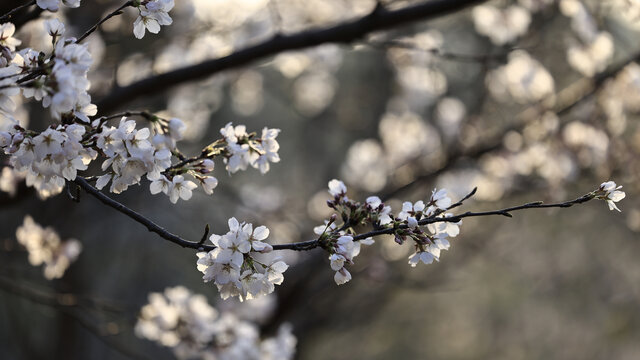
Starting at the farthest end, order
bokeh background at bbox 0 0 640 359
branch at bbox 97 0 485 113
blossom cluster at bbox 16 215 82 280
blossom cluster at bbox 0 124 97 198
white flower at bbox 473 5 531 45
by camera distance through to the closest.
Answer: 1. white flower at bbox 473 5 531 45
2. bokeh background at bbox 0 0 640 359
3. blossom cluster at bbox 16 215 82 280
4. branch at bbox 97 0 485 113
5. blossom cluster at bbox 0 124 97 198

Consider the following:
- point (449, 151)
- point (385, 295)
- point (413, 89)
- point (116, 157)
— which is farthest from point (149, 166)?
point (413, 89)

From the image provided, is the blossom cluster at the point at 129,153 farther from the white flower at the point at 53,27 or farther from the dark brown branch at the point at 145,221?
the white flower at the point at 53,27

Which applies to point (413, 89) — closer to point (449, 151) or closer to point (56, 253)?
point (449, 151)

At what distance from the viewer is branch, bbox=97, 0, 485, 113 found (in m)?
2.63

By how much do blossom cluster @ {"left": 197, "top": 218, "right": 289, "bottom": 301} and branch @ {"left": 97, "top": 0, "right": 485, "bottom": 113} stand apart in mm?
Result: 1317

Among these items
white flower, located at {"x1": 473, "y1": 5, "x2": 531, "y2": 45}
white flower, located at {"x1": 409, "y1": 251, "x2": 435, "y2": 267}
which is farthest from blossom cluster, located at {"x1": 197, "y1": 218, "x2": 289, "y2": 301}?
white flower, located at {"x1": 473, "y1": 5, "x2": 531, "y2": 45}

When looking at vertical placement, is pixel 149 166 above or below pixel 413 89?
above

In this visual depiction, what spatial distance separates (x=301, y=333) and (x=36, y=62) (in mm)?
4340

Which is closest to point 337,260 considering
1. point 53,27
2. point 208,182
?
point 208,182

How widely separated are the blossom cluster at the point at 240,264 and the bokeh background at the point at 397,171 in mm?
1460

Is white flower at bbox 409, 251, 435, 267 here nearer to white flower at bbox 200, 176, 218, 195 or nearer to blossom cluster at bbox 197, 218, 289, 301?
blossom cluster at bbox 197, 218, 289, 301

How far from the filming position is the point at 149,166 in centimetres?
169

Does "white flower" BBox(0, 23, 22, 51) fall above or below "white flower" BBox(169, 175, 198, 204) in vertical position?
above

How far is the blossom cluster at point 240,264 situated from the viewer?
1.69m
